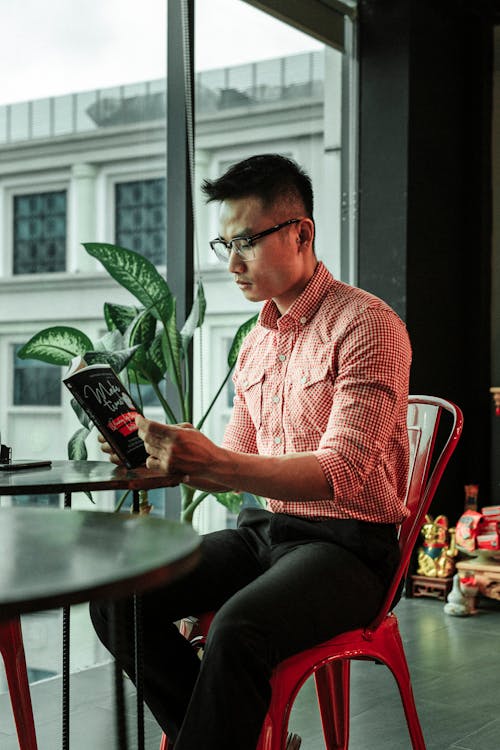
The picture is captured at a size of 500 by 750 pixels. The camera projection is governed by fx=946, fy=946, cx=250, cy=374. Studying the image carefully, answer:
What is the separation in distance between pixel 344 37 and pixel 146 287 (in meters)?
1.95

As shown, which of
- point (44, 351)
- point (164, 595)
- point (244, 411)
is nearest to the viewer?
point (164, 595)

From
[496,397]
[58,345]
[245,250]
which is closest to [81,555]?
[245,250]

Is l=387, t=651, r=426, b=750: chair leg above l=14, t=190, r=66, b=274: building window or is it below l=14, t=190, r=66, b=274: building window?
below

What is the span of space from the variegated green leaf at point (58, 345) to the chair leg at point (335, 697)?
3.42ft

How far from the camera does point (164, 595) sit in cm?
170

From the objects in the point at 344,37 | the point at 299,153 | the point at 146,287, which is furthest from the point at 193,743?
the point at 344,37

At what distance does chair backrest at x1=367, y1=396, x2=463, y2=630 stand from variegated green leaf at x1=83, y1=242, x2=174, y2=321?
0.89 m

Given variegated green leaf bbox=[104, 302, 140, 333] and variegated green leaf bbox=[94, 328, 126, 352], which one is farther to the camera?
variegated green leaf bbox=[104, 302, 140, 333]

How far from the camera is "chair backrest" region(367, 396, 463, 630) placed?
170cm

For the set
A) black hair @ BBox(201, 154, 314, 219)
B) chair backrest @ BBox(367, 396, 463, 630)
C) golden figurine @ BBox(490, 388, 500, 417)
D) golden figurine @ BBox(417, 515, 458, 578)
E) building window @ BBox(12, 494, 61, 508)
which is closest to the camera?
chair backrest @ BBox(367, 396, 463, 630)

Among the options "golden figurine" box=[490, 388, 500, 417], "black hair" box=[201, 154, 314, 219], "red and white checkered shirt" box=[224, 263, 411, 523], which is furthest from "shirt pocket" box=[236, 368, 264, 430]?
"golden figurine" box=[490, 388, 500, 417]

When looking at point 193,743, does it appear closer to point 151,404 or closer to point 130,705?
point 130,705

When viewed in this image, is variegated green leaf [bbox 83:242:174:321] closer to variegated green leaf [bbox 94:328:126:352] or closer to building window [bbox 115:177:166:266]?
variegated green leaf [bbox 94:328:126:352]

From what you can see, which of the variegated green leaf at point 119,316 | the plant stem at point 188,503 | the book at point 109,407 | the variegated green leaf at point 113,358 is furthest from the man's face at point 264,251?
the plant stem at point 188,503
